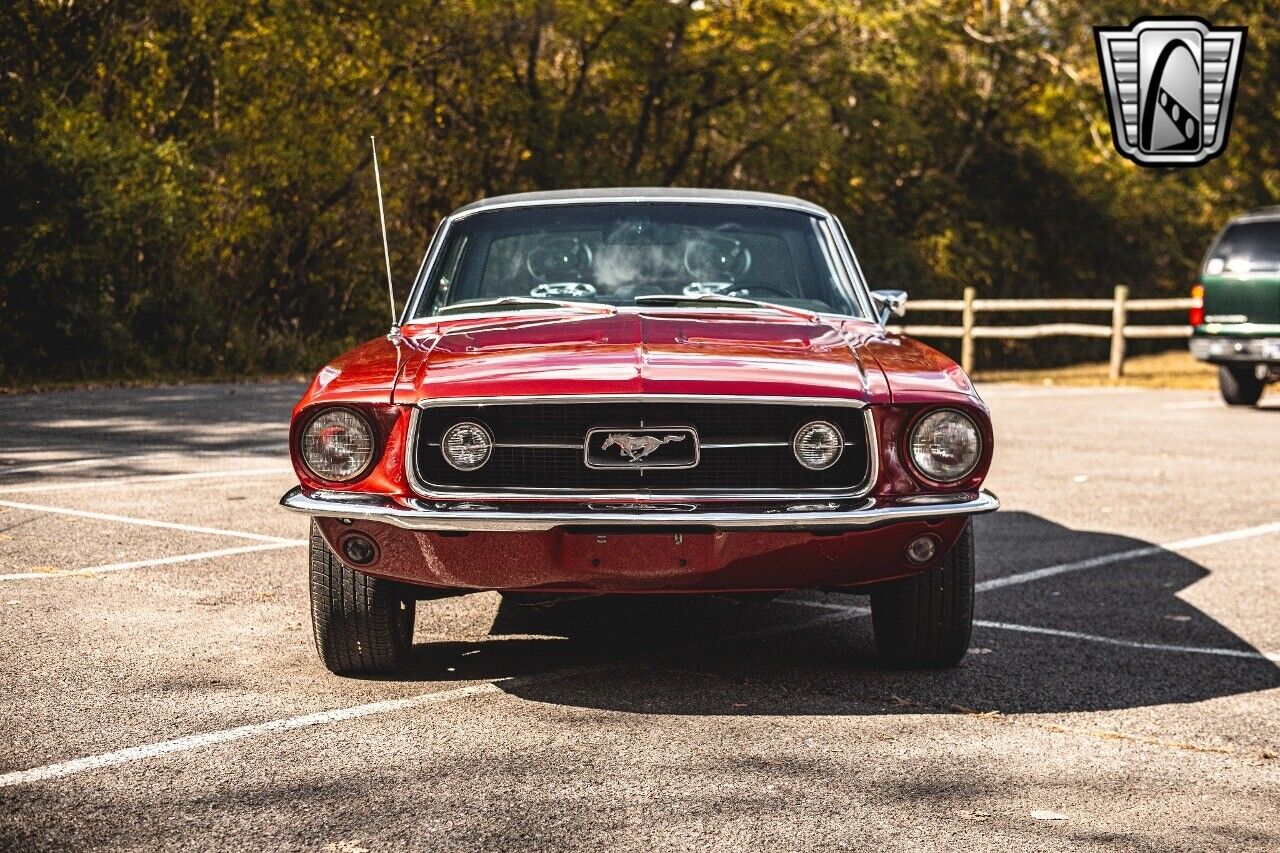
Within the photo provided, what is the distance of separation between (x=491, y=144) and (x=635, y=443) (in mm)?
23039

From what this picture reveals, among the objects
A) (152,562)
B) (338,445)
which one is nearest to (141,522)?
(152,562)

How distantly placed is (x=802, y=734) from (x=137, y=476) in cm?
669

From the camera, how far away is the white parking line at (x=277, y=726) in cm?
414

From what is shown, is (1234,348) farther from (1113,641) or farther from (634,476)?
(634,476)

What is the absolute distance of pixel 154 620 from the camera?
5996mm

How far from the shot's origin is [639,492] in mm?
4730

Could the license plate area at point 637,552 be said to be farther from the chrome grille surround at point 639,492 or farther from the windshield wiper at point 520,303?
the windshield wiper at point 520,303

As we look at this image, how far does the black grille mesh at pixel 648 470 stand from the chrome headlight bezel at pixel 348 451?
0.55 ft

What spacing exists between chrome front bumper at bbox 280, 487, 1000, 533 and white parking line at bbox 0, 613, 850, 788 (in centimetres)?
55

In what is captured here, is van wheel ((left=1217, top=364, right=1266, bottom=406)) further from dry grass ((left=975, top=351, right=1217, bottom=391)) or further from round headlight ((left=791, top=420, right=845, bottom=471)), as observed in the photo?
round headlight ((left=791, top=420, right=845, bottom=471))

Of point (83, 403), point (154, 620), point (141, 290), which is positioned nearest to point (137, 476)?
point (154, 620)

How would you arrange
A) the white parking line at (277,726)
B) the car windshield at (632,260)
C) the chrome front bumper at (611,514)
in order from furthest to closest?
the car windshield at (632,260), the chrome front bumper at (611,514), the white parking line at (277,726)

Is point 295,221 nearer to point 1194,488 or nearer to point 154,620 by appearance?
point 1194,488

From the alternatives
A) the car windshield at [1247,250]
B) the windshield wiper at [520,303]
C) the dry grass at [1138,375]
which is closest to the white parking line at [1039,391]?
the dry grass at [1138,375]
